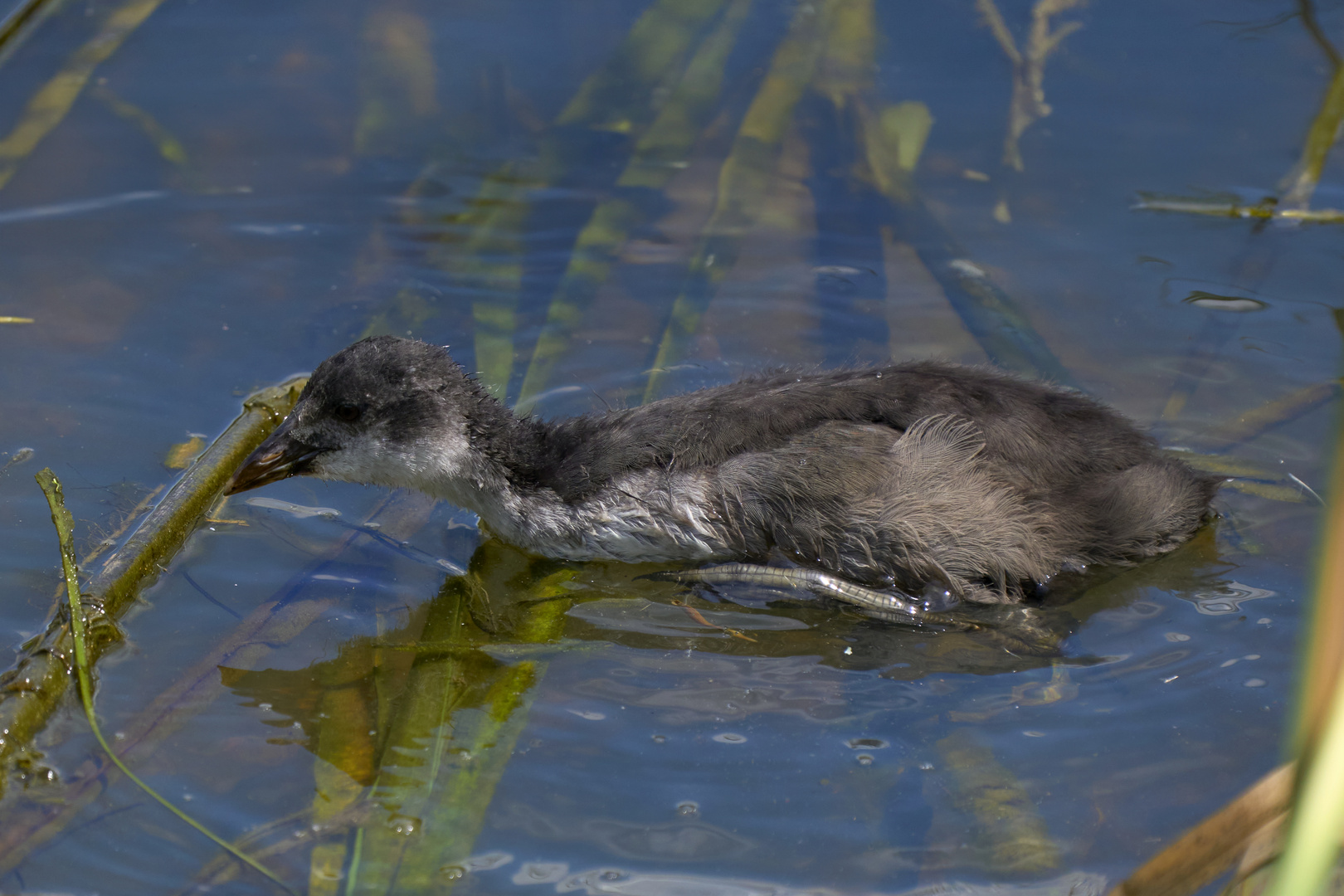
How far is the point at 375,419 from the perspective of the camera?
4.65 metres

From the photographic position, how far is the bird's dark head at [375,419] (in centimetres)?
462

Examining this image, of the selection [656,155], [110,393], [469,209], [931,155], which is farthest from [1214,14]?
[110,393]

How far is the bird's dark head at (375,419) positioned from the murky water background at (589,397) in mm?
355

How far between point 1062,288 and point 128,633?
14.6ft

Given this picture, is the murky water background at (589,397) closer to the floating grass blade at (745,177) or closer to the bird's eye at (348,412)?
the floating grass blade at (745,177)

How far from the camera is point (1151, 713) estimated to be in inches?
153

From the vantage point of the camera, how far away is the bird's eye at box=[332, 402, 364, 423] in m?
4.64

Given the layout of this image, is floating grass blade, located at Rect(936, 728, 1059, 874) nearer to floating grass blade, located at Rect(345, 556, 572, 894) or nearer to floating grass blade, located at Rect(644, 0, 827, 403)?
floating grass blade, located at Rect(345, 556, 572, 894)

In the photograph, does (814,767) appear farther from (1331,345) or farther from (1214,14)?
(1214,14)

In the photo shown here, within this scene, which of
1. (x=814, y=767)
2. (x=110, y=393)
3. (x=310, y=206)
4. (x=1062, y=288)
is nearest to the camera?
(x=814, y=767)

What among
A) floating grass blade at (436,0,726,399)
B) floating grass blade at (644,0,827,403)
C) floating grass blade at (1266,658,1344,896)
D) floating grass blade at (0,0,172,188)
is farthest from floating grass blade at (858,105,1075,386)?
floating grass blade at (0,0,172,188)

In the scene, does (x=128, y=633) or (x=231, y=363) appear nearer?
(x=128, y=633)

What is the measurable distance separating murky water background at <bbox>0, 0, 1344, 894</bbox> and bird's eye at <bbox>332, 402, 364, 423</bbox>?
510 mm

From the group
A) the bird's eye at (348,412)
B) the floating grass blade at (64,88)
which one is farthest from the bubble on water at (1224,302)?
the floating grass blade at (64,88)
